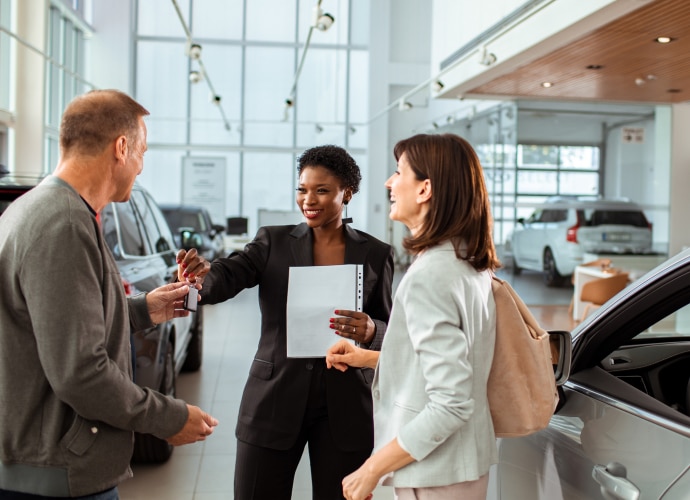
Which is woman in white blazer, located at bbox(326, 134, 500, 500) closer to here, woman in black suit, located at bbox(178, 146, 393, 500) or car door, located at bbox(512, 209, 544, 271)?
woman in black suit, located at bbox(178, 146, 393, 500)

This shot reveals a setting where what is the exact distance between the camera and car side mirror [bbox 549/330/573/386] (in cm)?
184

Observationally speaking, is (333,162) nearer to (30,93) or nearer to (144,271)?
(144,271)

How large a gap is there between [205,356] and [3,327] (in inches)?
242

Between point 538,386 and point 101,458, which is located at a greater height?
point 538,386

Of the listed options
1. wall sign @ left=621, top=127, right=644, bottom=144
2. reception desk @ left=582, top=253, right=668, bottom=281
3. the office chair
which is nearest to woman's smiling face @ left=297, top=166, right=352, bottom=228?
the office chair

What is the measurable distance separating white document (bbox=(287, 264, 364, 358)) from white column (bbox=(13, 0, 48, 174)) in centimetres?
1190

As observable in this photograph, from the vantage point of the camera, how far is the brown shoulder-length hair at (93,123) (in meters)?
1.53

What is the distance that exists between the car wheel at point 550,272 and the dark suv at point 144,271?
779 cm

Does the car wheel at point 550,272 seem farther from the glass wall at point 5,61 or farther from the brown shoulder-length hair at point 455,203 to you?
the brown shoulder-length hair at point 455,203

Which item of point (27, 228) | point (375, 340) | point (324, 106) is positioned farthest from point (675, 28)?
point (324, 106)

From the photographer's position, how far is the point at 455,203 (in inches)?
61.2

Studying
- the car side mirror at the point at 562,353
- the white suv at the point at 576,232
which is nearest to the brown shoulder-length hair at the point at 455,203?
the car side mirror at the point at 562,353

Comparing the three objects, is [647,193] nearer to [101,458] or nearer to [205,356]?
[205,356]

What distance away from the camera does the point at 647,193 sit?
11648 millimetres
